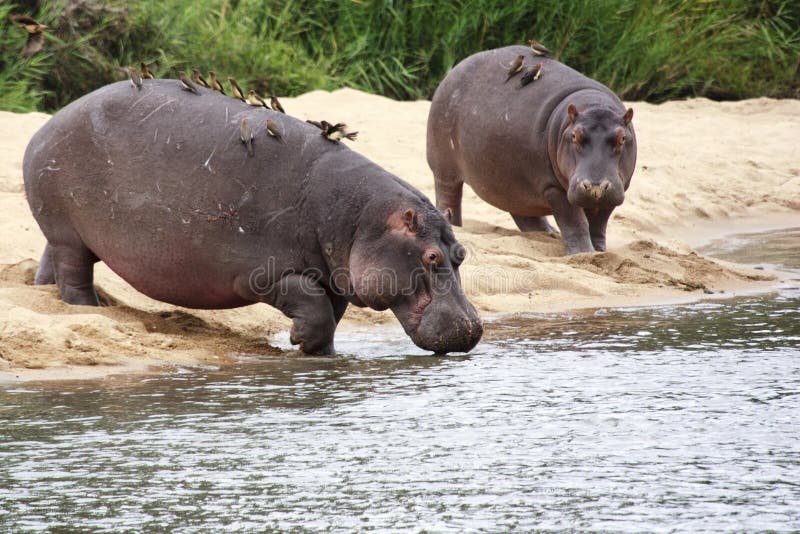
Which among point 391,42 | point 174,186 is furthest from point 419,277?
point 391,42

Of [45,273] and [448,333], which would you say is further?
[45,273]

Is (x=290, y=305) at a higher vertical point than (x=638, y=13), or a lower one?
lower

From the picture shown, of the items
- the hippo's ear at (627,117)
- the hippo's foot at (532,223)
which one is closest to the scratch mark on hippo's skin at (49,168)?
the hippo's ear at (627,117)

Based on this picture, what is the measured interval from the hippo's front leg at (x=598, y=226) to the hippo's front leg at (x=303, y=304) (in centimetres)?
322

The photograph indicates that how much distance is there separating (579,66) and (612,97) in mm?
5601

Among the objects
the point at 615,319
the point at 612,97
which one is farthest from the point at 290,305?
the point at 612,97

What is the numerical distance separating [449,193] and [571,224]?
1.37 m

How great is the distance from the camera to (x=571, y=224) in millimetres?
8320

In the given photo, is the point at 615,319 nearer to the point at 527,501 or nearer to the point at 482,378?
the point at 482,378

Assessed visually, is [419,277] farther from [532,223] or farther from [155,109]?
[532,223]

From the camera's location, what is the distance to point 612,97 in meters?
8.57

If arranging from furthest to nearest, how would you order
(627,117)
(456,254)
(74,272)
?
(627,117), (74,272), (456,254)

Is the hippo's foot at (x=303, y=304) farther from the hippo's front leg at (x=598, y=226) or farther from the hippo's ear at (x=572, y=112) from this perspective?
the hippo's front leg at (x=598, y=226)

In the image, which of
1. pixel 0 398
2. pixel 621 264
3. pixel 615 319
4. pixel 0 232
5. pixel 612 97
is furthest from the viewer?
pixel 612 97
